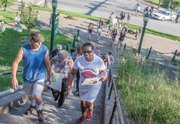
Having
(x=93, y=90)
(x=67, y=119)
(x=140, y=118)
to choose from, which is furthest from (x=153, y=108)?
(x=67, y=119)

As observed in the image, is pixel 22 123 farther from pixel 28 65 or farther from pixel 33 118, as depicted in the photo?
pixel 28 65

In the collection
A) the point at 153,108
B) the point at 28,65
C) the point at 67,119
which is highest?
the point at 28,65

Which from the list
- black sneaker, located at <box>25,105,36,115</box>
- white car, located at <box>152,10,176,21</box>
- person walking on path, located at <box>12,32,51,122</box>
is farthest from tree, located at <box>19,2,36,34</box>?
white car, located at <box>152,10,176,21</box>

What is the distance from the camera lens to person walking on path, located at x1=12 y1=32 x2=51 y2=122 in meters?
6.20

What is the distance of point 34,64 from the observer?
6.40 metres

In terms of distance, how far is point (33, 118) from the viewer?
22.7 ft

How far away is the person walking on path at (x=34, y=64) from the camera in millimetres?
6203

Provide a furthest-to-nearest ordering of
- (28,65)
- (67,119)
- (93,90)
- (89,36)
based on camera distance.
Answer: (89,36) < (67,119) < (93,90) < (28,65)

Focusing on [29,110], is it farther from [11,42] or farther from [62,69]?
[11,42]

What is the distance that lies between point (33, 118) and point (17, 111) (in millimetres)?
465

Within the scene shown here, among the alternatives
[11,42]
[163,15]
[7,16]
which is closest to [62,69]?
[11,42]

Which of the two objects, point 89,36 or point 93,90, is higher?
point 93,90

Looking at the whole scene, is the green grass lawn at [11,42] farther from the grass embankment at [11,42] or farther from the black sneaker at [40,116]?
the black sneaker at [40,116]

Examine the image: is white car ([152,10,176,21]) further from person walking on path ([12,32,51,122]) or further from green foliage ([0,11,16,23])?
person walking on path ([12,32,51,122])
